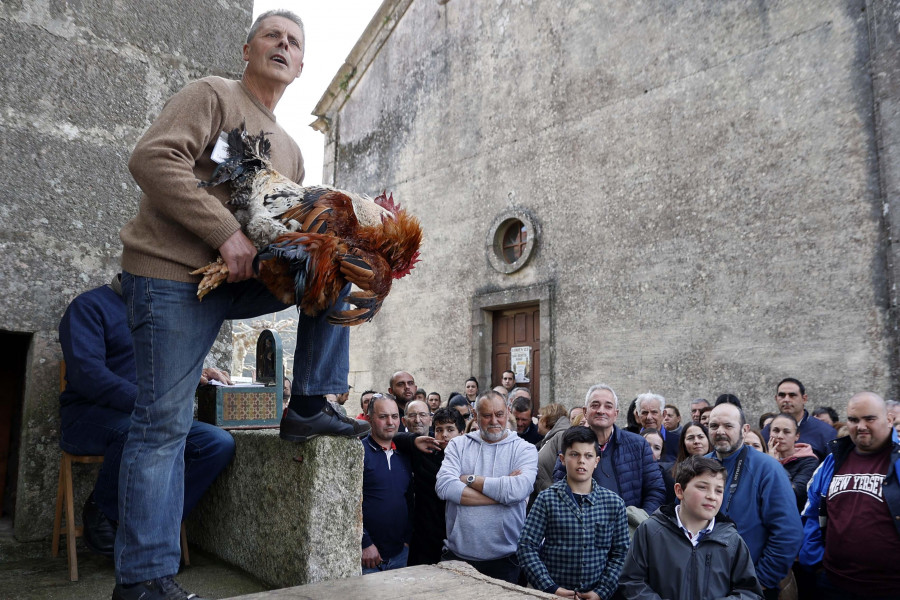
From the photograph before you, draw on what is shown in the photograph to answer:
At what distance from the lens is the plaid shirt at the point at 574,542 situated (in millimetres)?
3848

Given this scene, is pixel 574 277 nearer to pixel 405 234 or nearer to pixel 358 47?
pixel 358 47

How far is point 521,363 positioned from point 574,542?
26.5 feet

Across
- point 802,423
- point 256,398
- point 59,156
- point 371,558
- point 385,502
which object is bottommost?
point 371,558

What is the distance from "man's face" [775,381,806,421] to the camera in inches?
263

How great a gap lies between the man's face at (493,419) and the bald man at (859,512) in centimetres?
202

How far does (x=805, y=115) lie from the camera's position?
8.68 meters

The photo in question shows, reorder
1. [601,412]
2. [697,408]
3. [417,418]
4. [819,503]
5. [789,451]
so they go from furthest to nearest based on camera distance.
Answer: [697,408], [417,418], [789,451], [601,412], [819,503]

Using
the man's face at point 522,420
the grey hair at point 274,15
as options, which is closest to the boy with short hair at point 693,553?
the grey hair at point 274,15

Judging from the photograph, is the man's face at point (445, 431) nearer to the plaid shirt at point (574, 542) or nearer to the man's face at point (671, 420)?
the plaid shirt at point (574, 542)

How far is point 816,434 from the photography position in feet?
20.3

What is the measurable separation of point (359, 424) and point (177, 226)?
99cm

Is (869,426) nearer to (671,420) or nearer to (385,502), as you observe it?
(385,502)

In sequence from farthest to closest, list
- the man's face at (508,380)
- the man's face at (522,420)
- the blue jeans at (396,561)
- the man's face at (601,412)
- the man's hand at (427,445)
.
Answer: the man's face at (508,380)
the man's face at (522,420)
the man's face at (601,412)
the man's hand at (427,445)
the blue jeans at (396,561)

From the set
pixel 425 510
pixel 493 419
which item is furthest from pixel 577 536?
pixel 425 510
